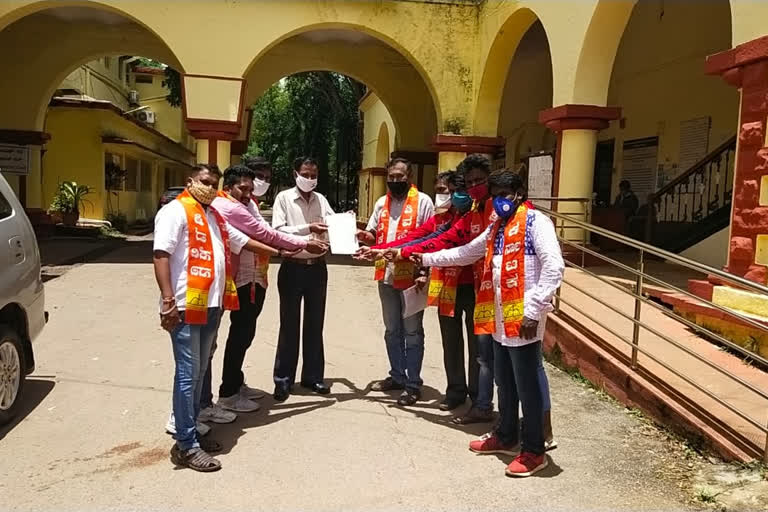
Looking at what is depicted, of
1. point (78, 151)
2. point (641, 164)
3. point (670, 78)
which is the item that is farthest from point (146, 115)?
point (670, 78)

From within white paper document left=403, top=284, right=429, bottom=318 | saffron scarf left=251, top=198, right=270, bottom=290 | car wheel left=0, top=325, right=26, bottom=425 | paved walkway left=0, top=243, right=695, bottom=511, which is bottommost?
paved walkway left=0, top=243, right=695, bottom=511

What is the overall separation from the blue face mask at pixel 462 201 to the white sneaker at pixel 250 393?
2.07 meters

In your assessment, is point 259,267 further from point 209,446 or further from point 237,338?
point 209,446

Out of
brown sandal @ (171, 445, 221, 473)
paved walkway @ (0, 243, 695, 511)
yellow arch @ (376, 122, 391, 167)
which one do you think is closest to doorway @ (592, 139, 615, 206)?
yellow arch @ (376, 122, 391, 167)

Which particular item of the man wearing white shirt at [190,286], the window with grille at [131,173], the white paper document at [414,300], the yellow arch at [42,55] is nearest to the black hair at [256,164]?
the man wearing white shirt at [190,286]

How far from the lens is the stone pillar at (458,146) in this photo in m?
11.7

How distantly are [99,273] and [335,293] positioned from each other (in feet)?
13.4

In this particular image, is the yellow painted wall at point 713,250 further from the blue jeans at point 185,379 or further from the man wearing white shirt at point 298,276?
the blue jeans at point 185,379

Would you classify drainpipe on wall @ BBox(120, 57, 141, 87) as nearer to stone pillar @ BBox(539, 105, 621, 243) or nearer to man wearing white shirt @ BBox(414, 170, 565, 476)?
stone pillar @ BBox(539, 105, 621, 243)

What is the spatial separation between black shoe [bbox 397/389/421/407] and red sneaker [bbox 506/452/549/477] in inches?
47.8

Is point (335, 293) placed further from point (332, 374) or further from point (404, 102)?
point (404, 102)

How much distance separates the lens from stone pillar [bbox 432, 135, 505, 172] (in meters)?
11.7

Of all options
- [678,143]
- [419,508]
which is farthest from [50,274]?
[678,143]

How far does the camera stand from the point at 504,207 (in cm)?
353
